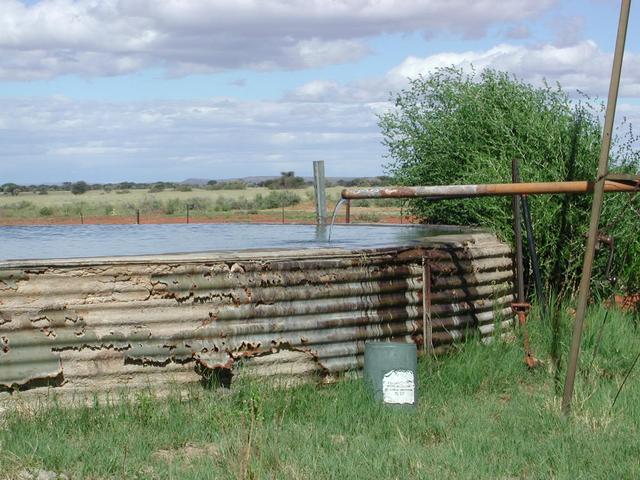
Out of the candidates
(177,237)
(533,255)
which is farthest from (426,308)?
(177,237)

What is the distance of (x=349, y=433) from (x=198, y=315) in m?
1.38

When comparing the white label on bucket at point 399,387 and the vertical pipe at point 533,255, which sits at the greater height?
the vertical pipe at point 533,255

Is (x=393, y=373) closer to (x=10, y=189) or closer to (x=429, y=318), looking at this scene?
(x=429, y=318)

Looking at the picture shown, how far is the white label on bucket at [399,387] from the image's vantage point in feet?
22.3

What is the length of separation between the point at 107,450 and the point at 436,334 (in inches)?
121

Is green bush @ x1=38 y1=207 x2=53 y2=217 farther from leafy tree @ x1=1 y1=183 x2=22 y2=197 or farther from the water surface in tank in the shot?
leafy tree @ x1=1 y1=183 x2=22 y2=197

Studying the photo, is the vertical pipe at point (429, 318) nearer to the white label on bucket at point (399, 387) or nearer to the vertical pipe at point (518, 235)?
the vertical pipe at point (518, 235)

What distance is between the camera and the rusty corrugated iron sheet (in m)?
6.60

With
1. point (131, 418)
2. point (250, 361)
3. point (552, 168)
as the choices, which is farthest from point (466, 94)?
point (131, 418)

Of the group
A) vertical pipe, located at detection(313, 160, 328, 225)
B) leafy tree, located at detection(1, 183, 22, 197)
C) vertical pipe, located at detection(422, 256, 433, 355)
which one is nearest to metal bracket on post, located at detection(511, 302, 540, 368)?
vertical pipe, located at detection(422, 256, 433, 355)

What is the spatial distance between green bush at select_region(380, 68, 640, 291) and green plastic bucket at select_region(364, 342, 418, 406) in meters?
2.89

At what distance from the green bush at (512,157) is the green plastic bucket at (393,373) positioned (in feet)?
9.48

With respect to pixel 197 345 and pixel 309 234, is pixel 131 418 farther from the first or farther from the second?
pixel 309 234

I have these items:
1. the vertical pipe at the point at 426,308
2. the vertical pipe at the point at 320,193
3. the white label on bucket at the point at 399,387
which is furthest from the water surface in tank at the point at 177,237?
the white label on bucket at the point at 399,387
